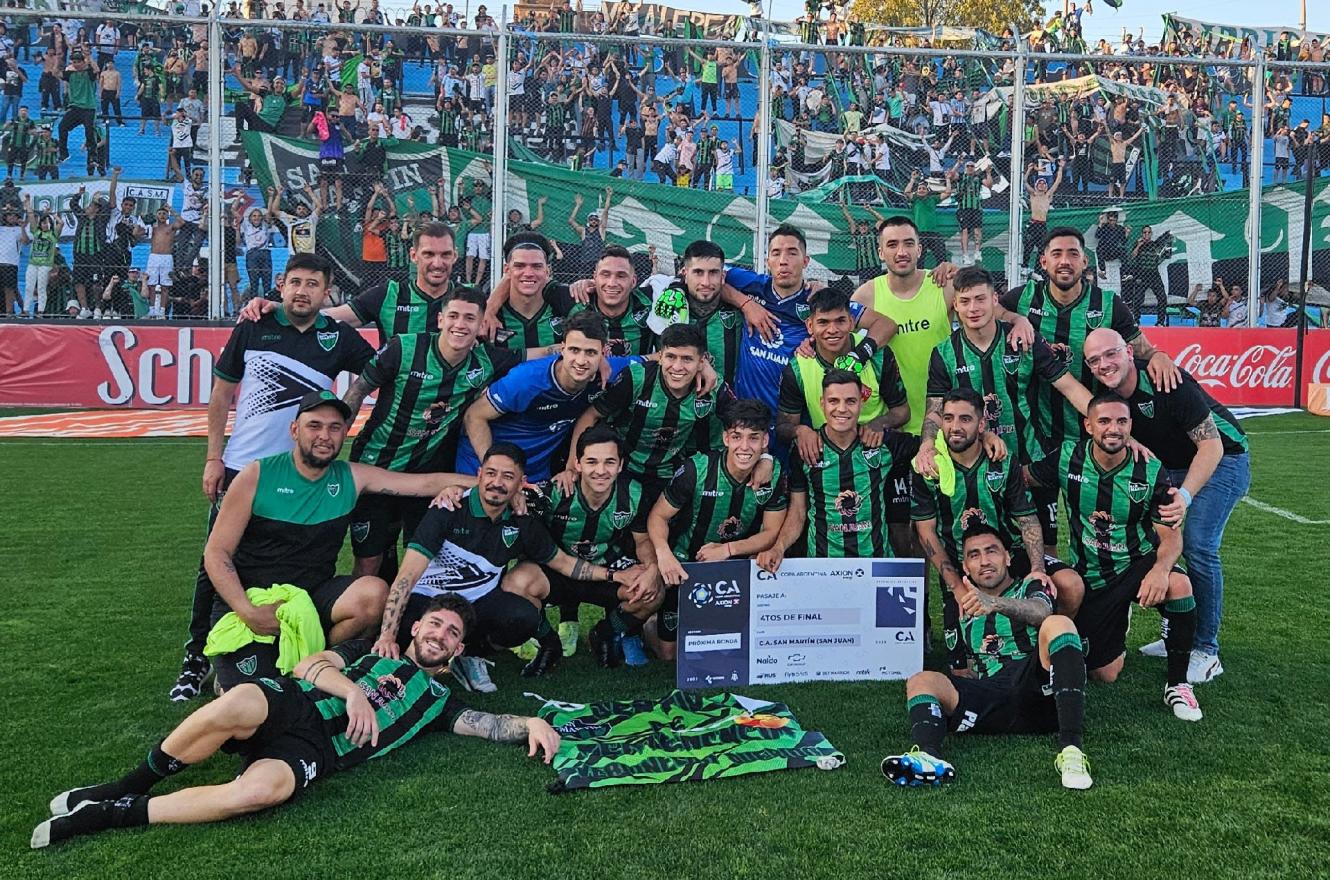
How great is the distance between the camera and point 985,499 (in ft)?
16.1

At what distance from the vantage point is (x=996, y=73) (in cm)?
1502

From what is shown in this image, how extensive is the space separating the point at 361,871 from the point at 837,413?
9.10 feet

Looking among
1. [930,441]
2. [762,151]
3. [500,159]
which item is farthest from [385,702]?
[762,151]

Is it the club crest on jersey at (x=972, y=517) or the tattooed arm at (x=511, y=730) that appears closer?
the tattooed arm at (x=511, y=730)

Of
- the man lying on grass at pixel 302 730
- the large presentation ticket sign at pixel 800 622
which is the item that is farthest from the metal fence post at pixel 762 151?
the man lying on grass at pixel 302 730

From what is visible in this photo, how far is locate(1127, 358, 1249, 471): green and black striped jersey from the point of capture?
16.0ft

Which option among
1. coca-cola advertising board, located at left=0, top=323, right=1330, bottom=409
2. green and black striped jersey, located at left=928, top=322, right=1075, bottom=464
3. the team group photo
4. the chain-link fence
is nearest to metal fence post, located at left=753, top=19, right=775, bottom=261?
the chain-link fence

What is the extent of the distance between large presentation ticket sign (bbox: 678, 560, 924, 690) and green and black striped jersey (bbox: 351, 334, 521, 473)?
4.53 feet

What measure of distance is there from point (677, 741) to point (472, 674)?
3.98ft

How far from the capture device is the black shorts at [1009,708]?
4.15 meters

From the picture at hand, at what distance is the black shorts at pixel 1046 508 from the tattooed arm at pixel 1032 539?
0.17 metres

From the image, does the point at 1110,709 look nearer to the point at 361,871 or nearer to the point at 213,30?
the point at 361,871

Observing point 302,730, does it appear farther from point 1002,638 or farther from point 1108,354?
point 1108,354

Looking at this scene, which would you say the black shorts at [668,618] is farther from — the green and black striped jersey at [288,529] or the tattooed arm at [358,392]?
the tattooed arm at [358,392]
